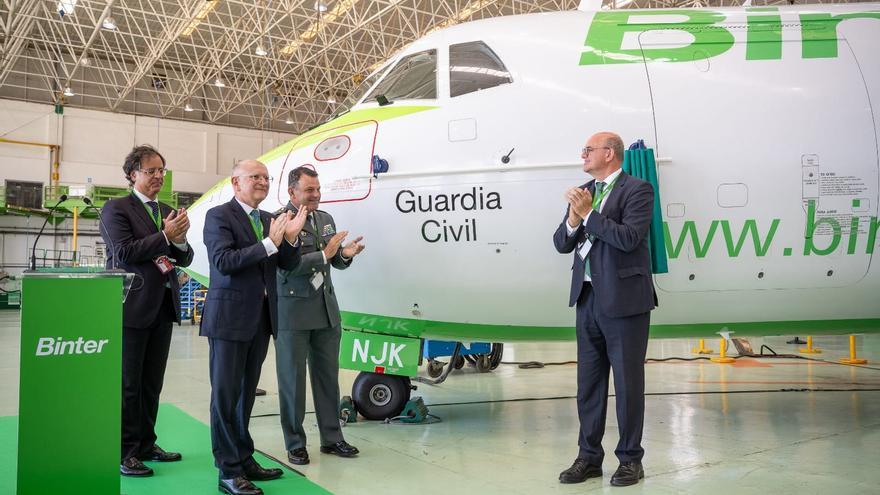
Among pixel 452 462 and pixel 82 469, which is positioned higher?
pixel 82 469

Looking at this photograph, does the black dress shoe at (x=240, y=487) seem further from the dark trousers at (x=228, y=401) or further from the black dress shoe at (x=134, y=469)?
the black dress shoe at (x=134, y=469)

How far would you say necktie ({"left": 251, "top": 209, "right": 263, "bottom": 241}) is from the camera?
13.1ft

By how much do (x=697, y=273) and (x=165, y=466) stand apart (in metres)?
3.95

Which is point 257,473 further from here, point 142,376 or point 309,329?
point 142,376

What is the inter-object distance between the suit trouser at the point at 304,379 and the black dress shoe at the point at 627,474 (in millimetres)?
1932

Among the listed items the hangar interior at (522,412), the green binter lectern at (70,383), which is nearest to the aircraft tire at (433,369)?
the hangar interior at (522,412)

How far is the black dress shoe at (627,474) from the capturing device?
3.86m

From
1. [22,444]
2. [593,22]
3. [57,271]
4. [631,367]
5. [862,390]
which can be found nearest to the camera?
[22,444]

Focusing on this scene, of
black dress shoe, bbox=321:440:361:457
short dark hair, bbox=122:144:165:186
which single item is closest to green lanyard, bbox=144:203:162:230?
short dark hair, bbox=122:144:165:186

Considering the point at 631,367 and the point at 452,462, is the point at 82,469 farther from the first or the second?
the point at 631,367

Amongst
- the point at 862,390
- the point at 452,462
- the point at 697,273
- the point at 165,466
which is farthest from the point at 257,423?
the point at 862,390

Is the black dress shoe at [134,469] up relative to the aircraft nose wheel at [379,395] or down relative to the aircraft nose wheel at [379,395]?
down

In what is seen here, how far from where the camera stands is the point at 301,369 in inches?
178

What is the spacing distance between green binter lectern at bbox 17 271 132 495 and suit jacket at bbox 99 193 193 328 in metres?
0.92
